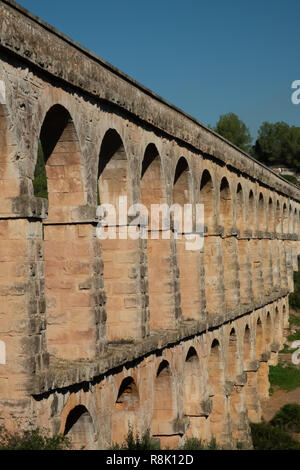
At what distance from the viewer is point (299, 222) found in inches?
1742

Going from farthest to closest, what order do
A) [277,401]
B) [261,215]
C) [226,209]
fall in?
[261,215], [277,401], [226,209]

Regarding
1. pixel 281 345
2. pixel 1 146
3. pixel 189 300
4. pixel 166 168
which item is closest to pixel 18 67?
pixel 1 146

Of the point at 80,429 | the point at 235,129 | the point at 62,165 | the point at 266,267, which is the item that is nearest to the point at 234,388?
the point at 266,267

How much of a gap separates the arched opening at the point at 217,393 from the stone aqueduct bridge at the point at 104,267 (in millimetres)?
28

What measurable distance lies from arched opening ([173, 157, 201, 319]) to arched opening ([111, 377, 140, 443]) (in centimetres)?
467

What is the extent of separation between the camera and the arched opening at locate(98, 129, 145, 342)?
1441 cm

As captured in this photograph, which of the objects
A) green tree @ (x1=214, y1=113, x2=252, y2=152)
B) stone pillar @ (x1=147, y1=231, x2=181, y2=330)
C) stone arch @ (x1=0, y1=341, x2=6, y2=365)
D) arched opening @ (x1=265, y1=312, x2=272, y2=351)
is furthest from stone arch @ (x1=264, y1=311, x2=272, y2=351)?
green tree @ (x1=214, y1=113, x2=252, y2=152)

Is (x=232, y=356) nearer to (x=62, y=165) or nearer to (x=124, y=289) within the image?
(x=124, y=289)

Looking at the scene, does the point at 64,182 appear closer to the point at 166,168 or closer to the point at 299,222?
the point at 166,168

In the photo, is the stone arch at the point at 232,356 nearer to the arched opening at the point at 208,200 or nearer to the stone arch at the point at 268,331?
the arched opening at the point at 208,200

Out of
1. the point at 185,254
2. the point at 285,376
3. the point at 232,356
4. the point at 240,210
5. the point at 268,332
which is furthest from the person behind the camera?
the point at 268,332

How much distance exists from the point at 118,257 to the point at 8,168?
4.67 metres

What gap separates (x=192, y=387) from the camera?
1877 centimetres

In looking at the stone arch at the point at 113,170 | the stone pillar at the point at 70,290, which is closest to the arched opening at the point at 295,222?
the stone arch at the point at 113,170
